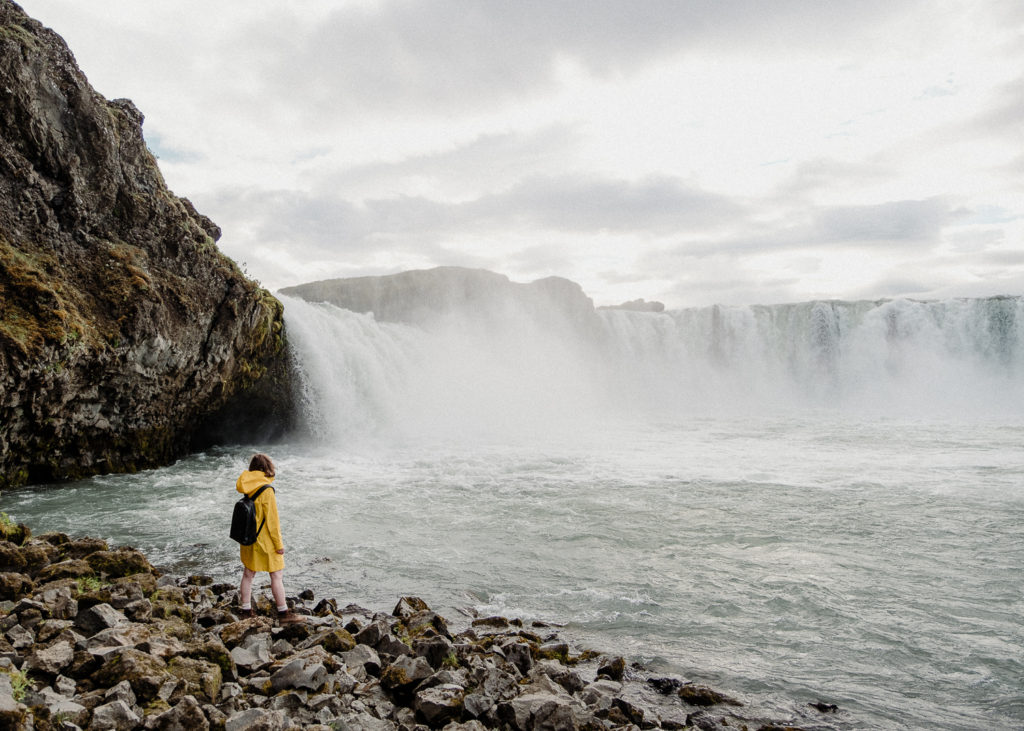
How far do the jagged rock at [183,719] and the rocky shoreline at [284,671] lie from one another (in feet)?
0.04

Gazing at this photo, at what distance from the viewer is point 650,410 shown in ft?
145

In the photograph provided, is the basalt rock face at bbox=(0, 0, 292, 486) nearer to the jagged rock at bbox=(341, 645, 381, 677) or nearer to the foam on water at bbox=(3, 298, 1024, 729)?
the foam on water at bbox=(3, 298, 1024, 729)

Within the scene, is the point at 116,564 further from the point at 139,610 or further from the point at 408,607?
the point at 408,607

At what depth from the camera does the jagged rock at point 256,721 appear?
409 cm

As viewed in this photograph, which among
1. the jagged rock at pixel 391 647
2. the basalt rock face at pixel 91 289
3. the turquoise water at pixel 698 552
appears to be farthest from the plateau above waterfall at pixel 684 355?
the jagged rock at pixel 391 647

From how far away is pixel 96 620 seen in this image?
5.61 meters

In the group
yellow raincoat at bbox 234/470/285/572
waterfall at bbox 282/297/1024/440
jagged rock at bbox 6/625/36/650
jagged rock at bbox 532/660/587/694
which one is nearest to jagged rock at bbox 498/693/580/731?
jagged rock at bbox 532/660/587/694

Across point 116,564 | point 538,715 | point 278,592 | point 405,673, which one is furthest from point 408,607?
point 116,564

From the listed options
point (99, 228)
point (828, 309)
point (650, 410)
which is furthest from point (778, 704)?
point (828, 309)

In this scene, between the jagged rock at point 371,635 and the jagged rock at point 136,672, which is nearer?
the jagged rock at point 136,672

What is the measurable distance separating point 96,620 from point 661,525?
914 centimetres

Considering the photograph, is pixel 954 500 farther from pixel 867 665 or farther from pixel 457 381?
pixel 457 381

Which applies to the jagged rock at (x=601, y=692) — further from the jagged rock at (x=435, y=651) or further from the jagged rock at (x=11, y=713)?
the jagged rock at (x=11, y=713)

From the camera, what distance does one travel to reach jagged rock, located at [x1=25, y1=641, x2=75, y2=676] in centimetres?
443
